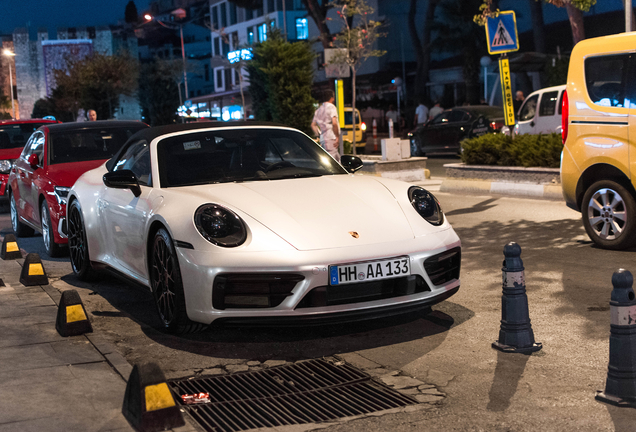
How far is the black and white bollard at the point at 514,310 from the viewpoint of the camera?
15.0 feet

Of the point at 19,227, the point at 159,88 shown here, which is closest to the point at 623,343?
the point at 19,227

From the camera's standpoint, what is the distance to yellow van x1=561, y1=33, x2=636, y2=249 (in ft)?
25.2

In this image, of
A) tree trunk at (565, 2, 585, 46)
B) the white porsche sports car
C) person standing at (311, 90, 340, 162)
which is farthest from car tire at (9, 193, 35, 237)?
tree trunk at (565, 2, 585, 46)

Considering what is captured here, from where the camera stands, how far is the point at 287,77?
79.0 ft

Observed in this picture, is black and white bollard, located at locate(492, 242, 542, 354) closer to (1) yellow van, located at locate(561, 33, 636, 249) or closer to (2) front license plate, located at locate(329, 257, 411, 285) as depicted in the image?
(2) front license plate, located at locate(329, 257, 411, 285)

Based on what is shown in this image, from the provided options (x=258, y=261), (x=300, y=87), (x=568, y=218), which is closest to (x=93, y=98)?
(x=300, y=87)

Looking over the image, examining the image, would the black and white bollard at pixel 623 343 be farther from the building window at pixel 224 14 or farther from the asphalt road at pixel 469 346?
the building window at pixel 224 14

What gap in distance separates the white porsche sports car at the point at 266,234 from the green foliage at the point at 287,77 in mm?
17893

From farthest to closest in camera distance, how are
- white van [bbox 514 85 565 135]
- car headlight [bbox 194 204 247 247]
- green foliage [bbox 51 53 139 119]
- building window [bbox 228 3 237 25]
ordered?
building window [bbox 228 3 237 25] → green foliage [bbox 51 53 139 119] → white van [bbox 514 85 565 135] → car headlight [bbox 194 204 247 247]

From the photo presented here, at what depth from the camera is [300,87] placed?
24203 mm

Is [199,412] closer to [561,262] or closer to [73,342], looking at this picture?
[73,342]

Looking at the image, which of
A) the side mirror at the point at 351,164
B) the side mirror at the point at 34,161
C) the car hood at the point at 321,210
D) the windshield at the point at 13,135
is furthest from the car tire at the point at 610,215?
the windshield at the point at 13,135

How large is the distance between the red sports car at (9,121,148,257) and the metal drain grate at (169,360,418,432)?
472 cm

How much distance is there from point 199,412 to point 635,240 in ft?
17.6
